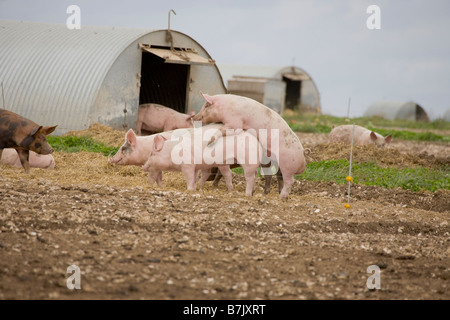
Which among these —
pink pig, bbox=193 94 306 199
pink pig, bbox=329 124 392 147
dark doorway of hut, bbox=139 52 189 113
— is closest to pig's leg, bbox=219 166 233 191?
pink pig, bbox=193 94 306 199

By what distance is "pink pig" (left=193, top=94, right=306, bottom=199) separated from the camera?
8.00 metres

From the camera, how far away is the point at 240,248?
5309 mm

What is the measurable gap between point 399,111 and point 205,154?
1100 inches

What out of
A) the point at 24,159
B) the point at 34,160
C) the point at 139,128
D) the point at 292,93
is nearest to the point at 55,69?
the point at 139,128

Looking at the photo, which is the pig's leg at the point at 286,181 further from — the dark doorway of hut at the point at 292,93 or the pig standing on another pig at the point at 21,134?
the dark doorway of hut at the point at 292,93

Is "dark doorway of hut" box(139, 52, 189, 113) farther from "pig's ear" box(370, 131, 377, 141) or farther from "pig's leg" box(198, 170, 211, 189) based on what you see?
"pig's leg" box(198, 170, 211, 189)

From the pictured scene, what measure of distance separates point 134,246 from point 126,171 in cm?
462

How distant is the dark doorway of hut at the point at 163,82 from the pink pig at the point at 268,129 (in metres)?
9.00

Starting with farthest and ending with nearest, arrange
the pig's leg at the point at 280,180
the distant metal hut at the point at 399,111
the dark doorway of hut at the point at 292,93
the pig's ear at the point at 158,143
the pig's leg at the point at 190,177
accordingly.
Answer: the distant metal hut at the point at 399,111 → the dark doorway of hut at the point at 292,93 → the pig's leg at the point at 280,180 → the pig's ear at the point at 158,143 → the pig's leg at the point at 190,177

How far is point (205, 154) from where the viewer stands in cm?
789

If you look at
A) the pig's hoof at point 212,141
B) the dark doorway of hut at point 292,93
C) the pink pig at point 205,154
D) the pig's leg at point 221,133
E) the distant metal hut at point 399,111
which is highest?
the pig's leg at point 221,133

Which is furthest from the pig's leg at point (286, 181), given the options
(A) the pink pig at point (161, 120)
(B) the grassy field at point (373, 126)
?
(B) the grassy field at point (373, 126)

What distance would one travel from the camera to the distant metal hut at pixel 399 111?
33.8 metres

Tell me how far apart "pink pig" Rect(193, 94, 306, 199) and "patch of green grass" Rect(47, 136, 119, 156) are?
342cm
